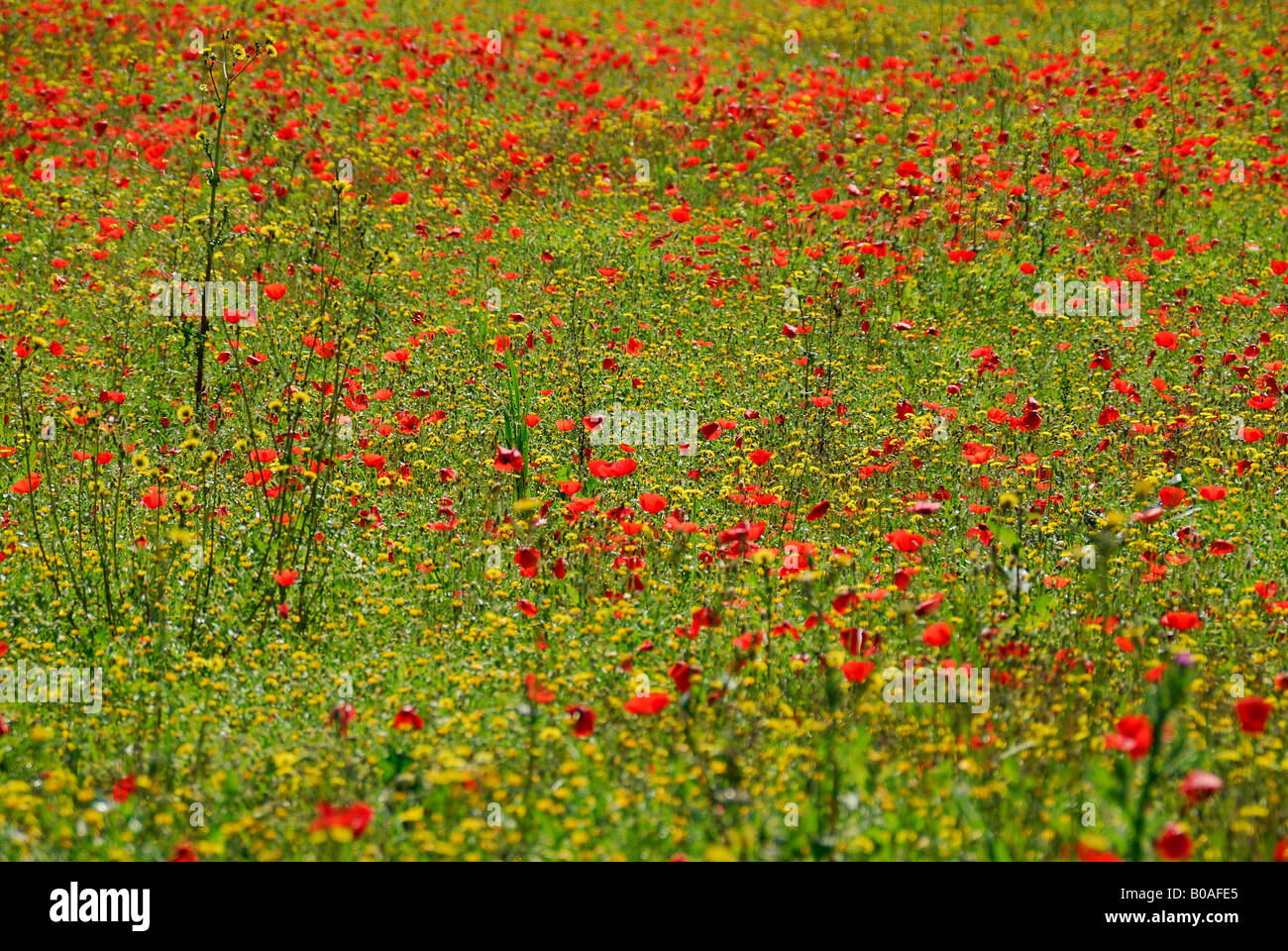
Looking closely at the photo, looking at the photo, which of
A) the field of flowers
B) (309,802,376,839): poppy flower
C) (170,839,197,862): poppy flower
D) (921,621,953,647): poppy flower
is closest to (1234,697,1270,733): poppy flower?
the field of flowers

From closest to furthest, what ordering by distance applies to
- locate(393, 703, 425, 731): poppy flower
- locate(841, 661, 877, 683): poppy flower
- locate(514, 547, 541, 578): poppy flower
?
locate(393, 703, 425, 731): poppy flower → locate(841, 661, 877, 683): poppy flower → locate(514, 547, 541, 578): poppy flower

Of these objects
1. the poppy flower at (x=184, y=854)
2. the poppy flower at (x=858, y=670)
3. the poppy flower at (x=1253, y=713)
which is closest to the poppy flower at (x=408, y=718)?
the poppy flower at (x=184, y=854)

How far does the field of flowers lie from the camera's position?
11.1ft

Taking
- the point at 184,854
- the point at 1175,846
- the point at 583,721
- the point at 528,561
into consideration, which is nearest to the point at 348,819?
the point at 184,854

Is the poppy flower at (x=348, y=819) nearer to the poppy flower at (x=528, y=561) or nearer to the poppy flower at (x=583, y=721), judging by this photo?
the poppy flower at (x=583, y=721)

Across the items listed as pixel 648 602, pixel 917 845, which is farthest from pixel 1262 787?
pixel 648 602

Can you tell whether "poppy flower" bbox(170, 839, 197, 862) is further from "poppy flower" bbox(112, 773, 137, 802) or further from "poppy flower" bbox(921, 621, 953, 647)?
"poppy flower" bbox(921, 621, 953, 647)

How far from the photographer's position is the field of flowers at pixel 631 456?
3381mm

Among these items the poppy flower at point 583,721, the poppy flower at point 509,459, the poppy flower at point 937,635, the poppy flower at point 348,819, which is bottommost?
the poppy flower at point 348,819

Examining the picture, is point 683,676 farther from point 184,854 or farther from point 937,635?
point 184,854

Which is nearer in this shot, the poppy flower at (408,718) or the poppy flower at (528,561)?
the poppy flower at (408,718)

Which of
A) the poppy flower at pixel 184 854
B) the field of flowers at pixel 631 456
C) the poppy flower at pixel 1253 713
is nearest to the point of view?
the poppy flower at pixel 184 854

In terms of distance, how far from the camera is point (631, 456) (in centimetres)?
600

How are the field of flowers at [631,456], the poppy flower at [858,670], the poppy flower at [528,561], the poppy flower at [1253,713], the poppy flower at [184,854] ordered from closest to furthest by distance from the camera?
the poppy flower at [184,854] → the poppy flower at [1253,713] → the field of flowers at [631,456] → the poppy flower at [858,670] → the poppy flower at [528,561]
